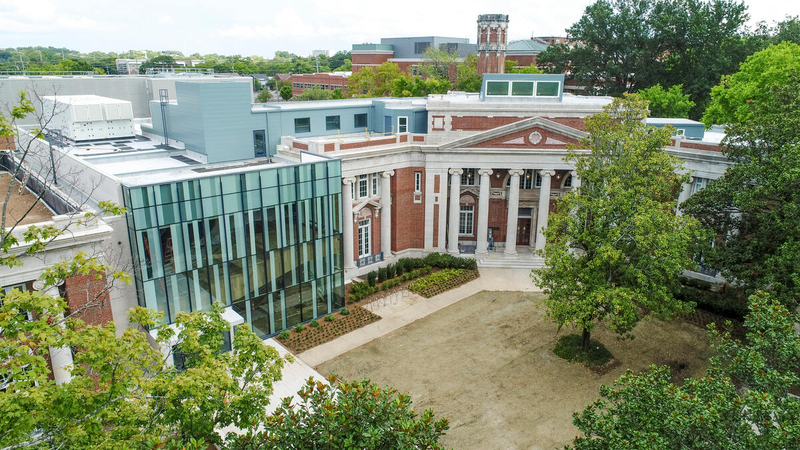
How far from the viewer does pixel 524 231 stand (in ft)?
147

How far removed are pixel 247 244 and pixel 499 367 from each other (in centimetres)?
1480

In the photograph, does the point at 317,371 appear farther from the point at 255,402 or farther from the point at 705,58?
the point at 705,58

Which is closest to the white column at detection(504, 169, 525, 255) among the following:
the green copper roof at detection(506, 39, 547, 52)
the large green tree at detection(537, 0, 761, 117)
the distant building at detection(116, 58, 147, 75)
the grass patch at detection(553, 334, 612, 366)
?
the grass patch at detection(553, 334, 612, 366)

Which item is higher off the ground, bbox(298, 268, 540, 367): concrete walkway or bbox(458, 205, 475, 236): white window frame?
bbox(458, 205, 475, 236): white window frame

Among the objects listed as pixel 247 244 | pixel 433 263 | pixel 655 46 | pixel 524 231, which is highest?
pixel 655 46

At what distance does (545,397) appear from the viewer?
998 inches

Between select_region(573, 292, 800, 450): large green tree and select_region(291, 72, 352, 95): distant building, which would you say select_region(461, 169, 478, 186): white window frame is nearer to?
select_region(573, 292, 800, 450): large green tree

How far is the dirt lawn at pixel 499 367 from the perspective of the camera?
76.7 feet

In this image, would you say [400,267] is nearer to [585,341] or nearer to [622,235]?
[585,341]

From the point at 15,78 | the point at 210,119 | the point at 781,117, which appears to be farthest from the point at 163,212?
the point at 781,117

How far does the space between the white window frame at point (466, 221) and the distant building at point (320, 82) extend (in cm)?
6957

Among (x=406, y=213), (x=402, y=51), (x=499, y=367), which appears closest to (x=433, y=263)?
(x=406, y=213)

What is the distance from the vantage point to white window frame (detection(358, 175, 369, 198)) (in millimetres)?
38875

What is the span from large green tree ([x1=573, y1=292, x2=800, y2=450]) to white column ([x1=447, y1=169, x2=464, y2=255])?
82.6ft
